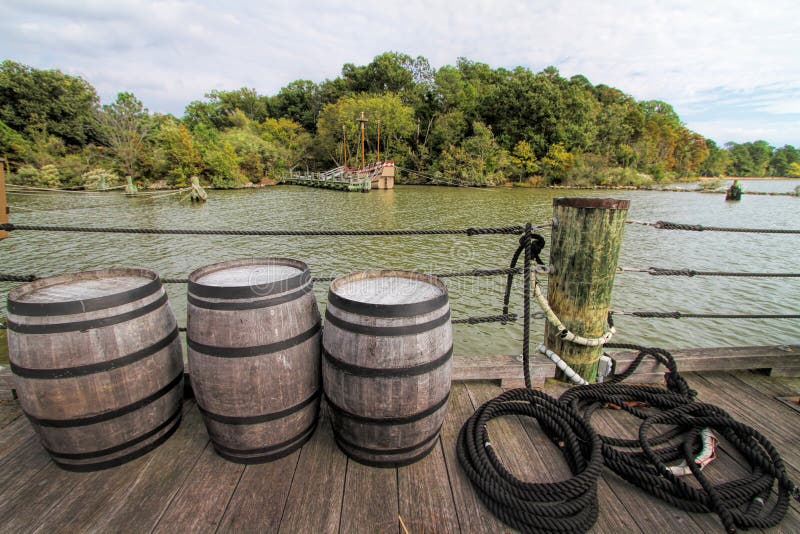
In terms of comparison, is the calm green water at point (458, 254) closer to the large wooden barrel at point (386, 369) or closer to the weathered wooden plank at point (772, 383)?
the weathered wooden plank at point (772, 383)

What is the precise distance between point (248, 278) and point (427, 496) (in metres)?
1.11

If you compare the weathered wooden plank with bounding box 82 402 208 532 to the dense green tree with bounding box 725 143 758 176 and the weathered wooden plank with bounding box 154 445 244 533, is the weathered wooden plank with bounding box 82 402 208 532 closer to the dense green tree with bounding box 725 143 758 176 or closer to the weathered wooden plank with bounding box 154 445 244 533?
the weathered wooden plank with bounding box 154 445 244 533

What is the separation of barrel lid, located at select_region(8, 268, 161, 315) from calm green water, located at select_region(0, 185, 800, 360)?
439 cm

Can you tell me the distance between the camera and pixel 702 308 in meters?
6.66

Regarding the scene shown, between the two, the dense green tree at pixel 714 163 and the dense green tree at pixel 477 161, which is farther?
the dense green tree at pixel 714 163

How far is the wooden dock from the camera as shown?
4.01 ft

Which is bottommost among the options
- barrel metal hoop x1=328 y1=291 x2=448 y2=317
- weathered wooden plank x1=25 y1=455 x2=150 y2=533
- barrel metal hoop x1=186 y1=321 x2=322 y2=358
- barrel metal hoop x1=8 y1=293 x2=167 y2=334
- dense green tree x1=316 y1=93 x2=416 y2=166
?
weathered wooden plank x1=25 y1=455 x2=150 y2=533

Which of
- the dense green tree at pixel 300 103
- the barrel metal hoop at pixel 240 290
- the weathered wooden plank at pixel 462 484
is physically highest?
the dense green tree at pixel 300 103

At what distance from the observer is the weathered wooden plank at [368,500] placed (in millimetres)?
1220

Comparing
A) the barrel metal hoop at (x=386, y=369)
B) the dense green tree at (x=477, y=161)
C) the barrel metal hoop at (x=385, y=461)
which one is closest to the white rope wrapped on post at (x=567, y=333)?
the barrel metal hoop at (x=386, y=369)

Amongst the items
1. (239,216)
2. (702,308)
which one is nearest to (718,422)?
(702,308)

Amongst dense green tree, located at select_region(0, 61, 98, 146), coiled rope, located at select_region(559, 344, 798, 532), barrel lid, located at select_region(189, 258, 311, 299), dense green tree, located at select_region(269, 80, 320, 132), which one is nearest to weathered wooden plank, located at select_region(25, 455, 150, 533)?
barrel lid, located at select_region(189, 258, 311, 299)

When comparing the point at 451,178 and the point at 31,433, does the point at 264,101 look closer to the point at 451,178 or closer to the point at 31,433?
the point at 451,178

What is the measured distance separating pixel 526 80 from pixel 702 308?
4016cm
